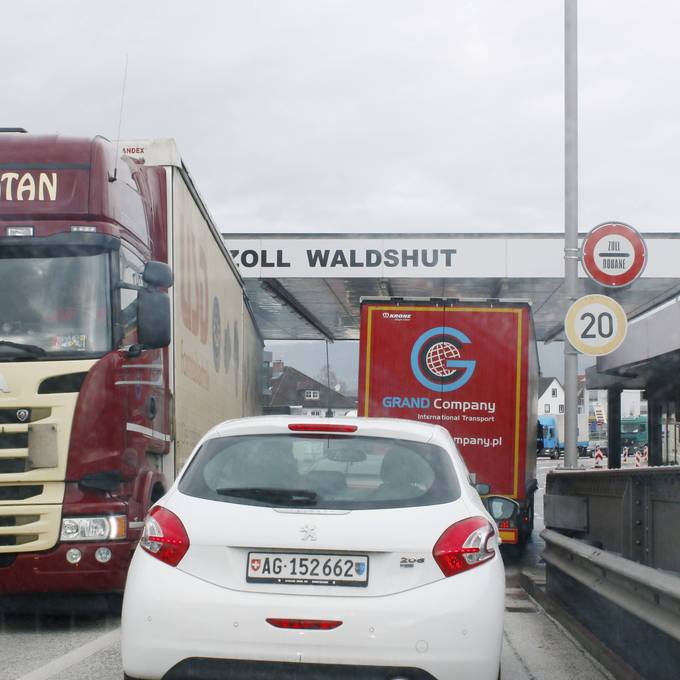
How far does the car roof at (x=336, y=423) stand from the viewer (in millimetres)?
5242

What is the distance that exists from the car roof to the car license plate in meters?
0.74

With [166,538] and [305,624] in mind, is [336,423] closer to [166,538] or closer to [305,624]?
[166,538]

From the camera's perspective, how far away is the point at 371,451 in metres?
5.14

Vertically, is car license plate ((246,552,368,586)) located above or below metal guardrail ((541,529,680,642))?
above

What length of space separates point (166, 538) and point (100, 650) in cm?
257

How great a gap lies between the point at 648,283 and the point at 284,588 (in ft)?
79.1

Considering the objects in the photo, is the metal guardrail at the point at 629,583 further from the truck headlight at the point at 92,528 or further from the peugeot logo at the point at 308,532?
the truck headlight at the point at 92,528

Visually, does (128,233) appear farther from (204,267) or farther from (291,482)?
(291,482)

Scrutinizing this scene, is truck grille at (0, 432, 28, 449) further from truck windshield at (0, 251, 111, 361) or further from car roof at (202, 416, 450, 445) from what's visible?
car roof at (202, 416, 450, 445)

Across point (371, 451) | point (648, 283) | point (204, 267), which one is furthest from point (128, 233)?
point (648, 283)

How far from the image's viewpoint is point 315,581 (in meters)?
4.61

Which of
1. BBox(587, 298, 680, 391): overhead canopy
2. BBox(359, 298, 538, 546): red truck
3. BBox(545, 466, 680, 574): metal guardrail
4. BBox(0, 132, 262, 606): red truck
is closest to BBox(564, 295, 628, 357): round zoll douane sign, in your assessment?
BBox(545, 466, 680, 574): metal guardrail

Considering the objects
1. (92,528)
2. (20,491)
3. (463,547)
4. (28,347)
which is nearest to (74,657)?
(92,528)

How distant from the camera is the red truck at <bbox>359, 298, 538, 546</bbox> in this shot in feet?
44.0
